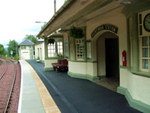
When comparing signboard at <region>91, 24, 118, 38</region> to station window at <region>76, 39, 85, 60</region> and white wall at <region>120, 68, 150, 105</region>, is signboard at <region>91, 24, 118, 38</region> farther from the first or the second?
white wall at <region>120, 68, 150, 105</region>

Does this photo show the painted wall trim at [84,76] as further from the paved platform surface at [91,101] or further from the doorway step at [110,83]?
the paved platform surface at [91,101]

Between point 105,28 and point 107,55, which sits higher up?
point 105,28

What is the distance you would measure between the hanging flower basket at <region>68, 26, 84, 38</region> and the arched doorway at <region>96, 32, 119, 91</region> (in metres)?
0.94

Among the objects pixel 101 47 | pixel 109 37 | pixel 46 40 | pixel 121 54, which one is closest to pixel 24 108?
pixel 121 54

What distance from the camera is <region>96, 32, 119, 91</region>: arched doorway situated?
8.21 meters

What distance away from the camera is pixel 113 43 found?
832 centimetres

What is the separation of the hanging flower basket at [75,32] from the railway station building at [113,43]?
49 mm

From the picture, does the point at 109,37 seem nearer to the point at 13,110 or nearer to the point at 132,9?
the point at 132,9

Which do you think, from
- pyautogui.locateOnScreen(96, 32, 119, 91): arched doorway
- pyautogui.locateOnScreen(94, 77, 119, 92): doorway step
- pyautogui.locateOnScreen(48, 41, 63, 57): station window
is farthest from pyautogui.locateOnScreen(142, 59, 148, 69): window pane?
pyautogui.locateOnScreen(48, 41, 63, 57): station window

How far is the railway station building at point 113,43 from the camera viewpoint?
13.6 ft

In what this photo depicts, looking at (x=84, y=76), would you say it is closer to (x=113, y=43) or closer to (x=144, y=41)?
(x=113, y=43)

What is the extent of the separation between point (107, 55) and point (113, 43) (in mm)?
719

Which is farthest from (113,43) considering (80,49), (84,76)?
(84,76)

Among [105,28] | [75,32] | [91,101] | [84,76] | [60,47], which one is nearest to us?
[91,101]
